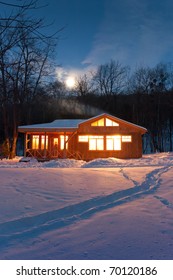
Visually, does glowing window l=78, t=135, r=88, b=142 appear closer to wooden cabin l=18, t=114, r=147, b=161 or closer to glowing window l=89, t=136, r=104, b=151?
wooden cabin l=18, t=114, r=147, b=161

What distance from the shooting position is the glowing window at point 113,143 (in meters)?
21.7

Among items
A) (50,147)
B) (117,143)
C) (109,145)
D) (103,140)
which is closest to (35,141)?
(50,147)

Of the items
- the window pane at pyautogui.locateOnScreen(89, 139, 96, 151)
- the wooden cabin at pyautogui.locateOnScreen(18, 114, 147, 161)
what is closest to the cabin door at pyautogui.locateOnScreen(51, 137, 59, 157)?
the wooden cabin at pyautogui.locateOnScreen(18, 114, 147, 161)

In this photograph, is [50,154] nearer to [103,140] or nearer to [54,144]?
[54,144]

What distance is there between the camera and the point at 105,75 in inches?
1563

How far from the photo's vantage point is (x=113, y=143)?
2173 centimetres

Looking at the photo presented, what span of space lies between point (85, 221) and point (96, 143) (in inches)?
694

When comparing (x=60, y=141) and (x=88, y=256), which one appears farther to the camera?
(x=60, y=141)

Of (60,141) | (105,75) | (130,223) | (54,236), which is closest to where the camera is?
(54,236)

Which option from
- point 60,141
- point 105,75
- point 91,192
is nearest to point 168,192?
point 91,192

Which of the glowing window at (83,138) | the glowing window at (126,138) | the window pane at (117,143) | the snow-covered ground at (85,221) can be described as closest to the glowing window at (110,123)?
the window pane at (117,143)
